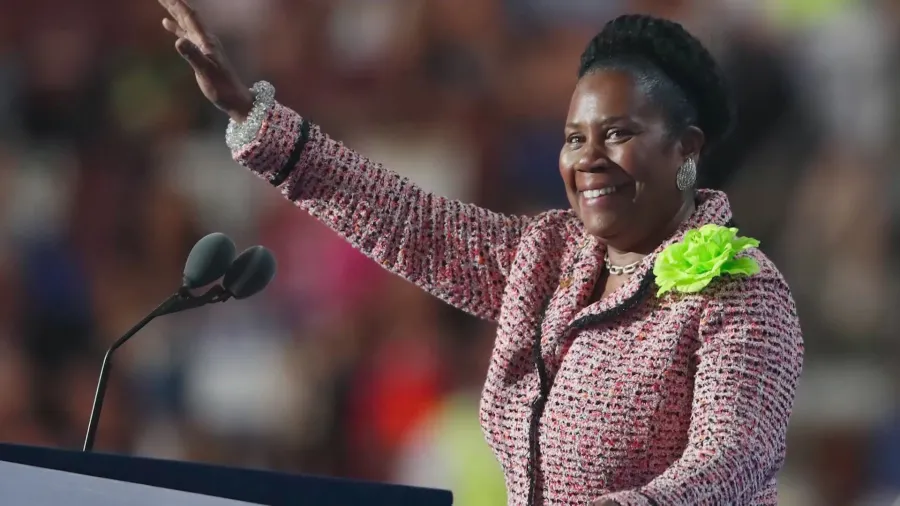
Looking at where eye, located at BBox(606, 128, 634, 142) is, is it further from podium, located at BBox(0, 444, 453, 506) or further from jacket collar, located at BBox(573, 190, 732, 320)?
podium, located at BBox(0, 444, 453, 506)

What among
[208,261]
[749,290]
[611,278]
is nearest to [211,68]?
[208,261]

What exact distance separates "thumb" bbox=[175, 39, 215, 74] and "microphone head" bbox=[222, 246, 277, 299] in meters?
0.27

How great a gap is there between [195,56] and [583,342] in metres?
0.64

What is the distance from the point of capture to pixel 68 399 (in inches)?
121

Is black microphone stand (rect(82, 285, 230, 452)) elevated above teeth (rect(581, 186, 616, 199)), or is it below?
below

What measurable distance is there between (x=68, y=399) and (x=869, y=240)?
2093mm

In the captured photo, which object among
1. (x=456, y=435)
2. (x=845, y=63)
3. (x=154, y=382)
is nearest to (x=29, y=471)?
(x=456, y=435)

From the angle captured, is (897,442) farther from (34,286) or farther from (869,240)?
(34,286)

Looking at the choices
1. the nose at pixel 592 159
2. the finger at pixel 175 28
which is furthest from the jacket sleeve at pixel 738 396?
the finger at pixel 175 28

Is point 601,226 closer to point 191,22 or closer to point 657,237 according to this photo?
point 657,237

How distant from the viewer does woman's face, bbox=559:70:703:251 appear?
1359 mm

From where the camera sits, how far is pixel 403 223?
1.57 meters

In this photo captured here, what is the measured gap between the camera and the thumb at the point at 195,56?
1.46 m

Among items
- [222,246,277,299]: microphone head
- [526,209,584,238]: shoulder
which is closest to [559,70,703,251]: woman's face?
[526,209,584,238]: shoulder
